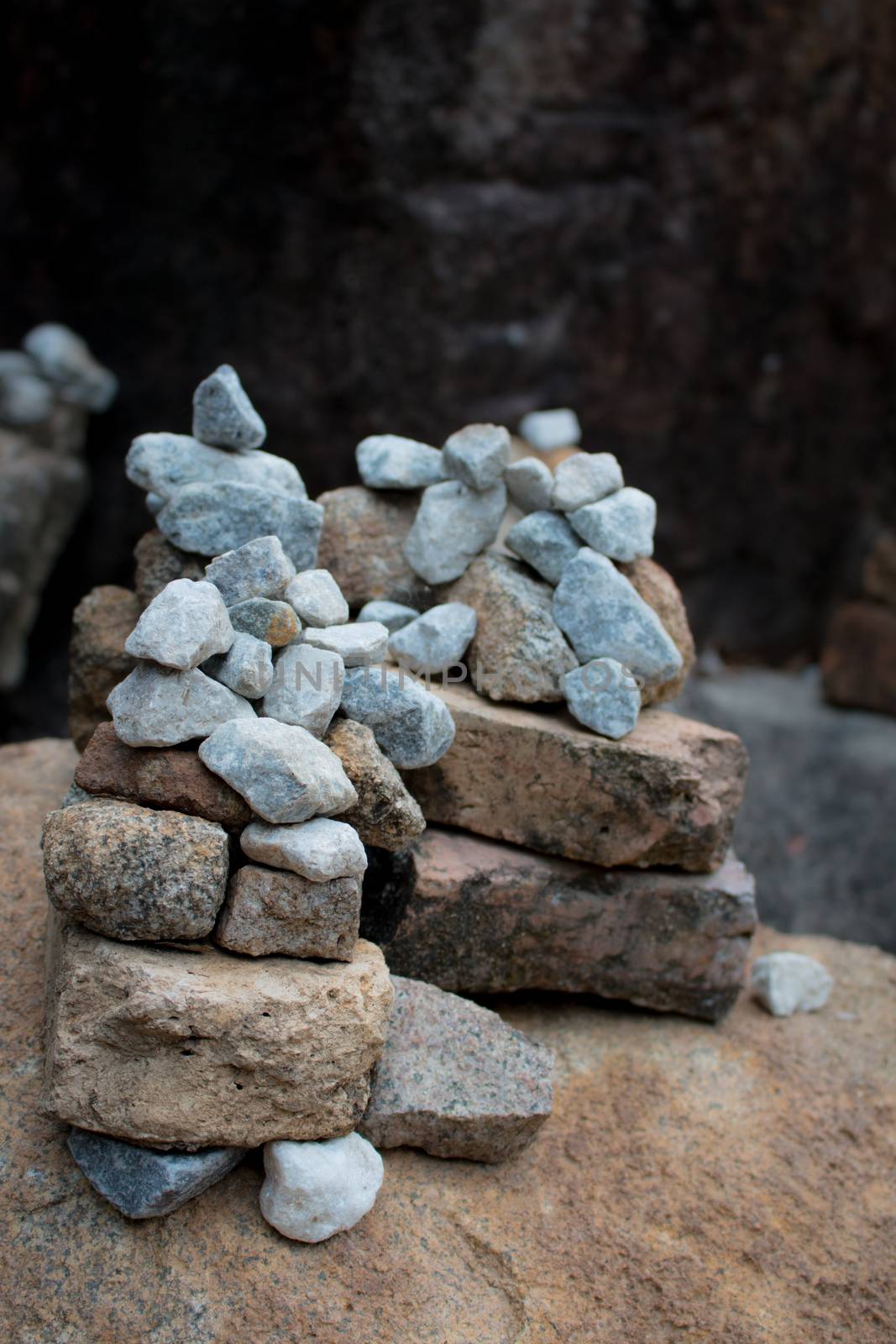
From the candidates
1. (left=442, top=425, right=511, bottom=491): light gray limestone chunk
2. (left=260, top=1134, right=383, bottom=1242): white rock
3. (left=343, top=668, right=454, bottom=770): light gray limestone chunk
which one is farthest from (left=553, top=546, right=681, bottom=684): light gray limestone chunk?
(left=260, top=1134, right=383, bottom=1242): white rock

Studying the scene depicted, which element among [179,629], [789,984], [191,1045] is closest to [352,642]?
[179,629]

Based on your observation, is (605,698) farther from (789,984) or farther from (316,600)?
(789,984)

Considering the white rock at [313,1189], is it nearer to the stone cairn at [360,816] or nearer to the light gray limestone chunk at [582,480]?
the stone cairn at [360,816]

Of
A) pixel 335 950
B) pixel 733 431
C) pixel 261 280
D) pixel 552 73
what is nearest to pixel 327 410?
pixel 261 280

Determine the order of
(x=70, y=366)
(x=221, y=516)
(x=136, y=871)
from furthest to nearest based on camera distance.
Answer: (x=70, y=366) < (x=221, y=516) < (x=136, y=871)

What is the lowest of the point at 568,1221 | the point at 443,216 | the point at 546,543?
the point at 568,1221

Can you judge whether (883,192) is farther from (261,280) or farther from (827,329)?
(261,280)

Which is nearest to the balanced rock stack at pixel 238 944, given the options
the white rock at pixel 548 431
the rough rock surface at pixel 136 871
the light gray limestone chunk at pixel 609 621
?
the rough rock surface at pixel 136 871
